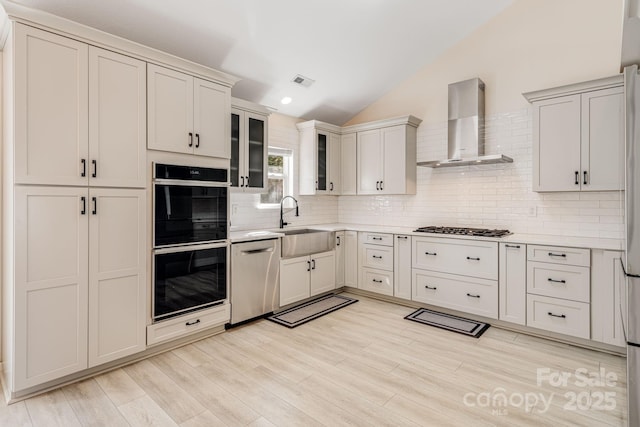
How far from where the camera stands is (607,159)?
10.3ft

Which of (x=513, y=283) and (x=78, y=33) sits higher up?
(x=78, y=33)

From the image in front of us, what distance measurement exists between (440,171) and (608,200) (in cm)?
179

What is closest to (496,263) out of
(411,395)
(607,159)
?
(607,159)

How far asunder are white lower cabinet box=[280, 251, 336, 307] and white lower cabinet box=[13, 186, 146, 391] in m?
1.59

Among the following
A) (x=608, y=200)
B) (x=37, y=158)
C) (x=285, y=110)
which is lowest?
(x=608, y=200)

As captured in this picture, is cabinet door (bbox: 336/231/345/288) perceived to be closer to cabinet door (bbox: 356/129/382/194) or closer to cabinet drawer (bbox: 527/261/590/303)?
cabinet door (bbox: 356/129/382/194)

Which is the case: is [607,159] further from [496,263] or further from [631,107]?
[631,107]

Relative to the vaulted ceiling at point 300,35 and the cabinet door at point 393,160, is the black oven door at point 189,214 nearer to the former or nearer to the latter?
the vaulted ceiling at point 300,35

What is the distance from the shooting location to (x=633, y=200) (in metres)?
1.70

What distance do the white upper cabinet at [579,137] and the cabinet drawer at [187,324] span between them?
344 centimetres

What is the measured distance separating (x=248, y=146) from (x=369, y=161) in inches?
74.2

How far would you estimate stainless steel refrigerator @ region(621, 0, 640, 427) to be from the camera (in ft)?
5.56

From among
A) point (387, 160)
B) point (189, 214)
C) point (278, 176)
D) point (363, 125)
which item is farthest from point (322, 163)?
point (189, 214)

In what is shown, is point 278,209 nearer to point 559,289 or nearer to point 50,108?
point 50,108
